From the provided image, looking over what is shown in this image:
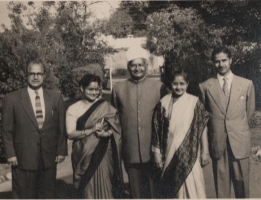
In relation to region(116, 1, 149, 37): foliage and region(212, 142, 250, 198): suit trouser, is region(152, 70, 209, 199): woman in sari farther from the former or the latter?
region(116, 1, 149, 37): foliage

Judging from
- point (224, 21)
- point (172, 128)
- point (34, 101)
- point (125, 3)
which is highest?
point (125, 3)

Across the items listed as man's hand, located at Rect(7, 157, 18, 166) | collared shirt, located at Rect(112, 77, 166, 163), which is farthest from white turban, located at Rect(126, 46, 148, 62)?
man's hand, located at Rect(7, 157, 18, 166)

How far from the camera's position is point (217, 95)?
2250mm

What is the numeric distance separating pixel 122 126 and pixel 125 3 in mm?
1083

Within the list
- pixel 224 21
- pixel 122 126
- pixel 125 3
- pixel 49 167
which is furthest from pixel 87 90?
pixel 224 21

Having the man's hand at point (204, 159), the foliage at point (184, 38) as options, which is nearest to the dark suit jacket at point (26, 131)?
the man's hand at point (204, 159)

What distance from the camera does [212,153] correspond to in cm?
228

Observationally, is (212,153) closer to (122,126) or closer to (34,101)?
(122,126)

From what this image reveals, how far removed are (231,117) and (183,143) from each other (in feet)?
1.29

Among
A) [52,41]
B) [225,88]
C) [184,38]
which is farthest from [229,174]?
[52,41]

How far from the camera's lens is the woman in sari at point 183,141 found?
2.10m

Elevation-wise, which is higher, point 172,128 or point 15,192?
point 172,128

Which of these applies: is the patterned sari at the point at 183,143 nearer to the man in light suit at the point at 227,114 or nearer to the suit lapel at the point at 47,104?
the man in light suit at the point at 227,114

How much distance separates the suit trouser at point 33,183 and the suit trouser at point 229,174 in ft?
3.60
